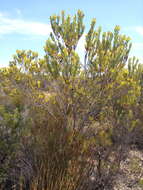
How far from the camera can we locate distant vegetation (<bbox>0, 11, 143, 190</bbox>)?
3770 millimetres

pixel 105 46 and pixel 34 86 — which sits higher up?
pixel 105 46

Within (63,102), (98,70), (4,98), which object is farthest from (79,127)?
(4,98)

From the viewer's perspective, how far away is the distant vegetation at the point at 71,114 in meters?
3.77

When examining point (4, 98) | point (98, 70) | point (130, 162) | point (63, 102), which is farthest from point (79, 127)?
point (4, 98)

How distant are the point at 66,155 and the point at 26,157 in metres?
0.86

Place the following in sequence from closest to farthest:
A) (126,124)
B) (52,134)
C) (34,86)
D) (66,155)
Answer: (66,155)
(52,134)
(126,124)
(34,86)

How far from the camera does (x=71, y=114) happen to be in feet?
16.1

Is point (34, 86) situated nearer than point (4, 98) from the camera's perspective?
Yes

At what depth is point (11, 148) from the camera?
13.3ft

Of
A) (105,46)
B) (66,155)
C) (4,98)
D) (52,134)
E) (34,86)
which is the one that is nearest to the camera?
(66,155)

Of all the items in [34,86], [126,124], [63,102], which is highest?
[34,86]

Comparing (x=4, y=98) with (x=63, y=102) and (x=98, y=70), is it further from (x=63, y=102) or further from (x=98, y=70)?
(x=98, y=70)

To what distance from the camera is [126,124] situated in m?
4.57

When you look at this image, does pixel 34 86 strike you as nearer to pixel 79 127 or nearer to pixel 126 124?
pixel 79 127
